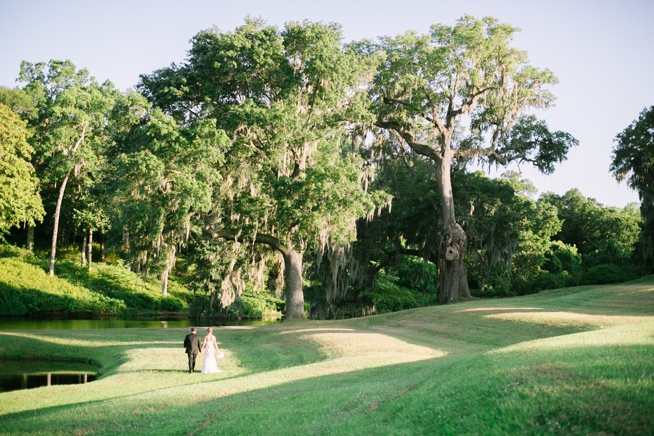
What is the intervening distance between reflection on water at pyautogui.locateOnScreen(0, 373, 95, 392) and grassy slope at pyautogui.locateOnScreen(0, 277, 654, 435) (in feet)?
3.05

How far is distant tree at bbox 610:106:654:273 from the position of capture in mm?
32656

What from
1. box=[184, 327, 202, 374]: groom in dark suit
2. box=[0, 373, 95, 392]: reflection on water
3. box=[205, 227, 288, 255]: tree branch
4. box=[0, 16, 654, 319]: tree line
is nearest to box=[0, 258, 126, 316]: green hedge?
box=[0, 16, 654, 319]: tree line

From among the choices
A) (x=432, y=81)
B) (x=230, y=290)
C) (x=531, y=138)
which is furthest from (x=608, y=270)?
(x=230, y=290)

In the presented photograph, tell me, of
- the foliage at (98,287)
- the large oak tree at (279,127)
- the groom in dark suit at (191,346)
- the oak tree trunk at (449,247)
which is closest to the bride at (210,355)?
the groom in dark suit at (191,346)

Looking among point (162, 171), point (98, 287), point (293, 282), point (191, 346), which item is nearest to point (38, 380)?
point (191, 346)

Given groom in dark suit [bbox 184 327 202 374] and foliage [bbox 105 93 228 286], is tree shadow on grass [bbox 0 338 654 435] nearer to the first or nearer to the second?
groom in dark suit [bbox 184 327 202 374]

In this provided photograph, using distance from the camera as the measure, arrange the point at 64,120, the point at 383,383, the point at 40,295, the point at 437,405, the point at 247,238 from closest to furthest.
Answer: the point at 437,405 → the point at 383,383 → the point at 247,238 → the point at 40,295 → the point at 64,120

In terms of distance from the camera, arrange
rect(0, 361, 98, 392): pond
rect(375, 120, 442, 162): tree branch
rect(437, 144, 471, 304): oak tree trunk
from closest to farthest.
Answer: rect(0, 361, 98, 392): pond → rect(437, 144, 471, 304): oak tree trunk → rect(375, 120, 442, 162): tree branch

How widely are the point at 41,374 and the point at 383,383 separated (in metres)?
13.4

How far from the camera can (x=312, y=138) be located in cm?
2673

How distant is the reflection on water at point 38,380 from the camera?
54.4ft

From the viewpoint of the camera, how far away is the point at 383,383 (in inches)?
408

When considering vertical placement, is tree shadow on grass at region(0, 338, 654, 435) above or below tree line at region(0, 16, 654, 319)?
below

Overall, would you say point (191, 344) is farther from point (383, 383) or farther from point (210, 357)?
point (383, 383)
